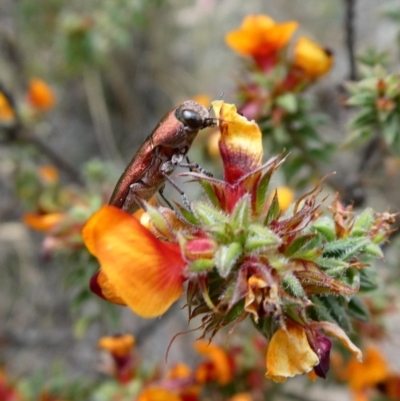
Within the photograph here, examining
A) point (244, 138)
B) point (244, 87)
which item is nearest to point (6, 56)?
point (244, 87)

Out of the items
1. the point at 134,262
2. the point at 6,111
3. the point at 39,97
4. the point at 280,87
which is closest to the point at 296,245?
the point at 134,262

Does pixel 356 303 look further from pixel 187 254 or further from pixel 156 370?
pixel 156 370

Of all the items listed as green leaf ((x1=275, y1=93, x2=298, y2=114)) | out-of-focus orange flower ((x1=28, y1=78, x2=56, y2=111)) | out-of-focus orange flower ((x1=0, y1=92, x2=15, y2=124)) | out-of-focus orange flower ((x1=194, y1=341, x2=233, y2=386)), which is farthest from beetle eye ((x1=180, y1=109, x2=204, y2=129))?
out-of-focus orange flower ((x1=28, y1=78, x2=56, y2=111))

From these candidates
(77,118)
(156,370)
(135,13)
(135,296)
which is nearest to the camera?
(135,296)

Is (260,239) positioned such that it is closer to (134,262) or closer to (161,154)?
(134,262)

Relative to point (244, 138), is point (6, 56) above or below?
below

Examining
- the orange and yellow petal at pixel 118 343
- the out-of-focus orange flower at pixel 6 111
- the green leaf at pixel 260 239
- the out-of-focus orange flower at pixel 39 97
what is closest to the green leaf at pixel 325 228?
the green leaf at pixel 260 239

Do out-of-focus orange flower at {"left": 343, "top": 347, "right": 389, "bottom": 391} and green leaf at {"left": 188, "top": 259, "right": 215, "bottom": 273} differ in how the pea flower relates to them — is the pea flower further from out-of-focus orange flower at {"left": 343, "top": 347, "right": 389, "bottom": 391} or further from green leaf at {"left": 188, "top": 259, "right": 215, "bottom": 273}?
out-of-focus orange flower at {"left": 343, "top": 347, "right": 389, "bottom": 391}
